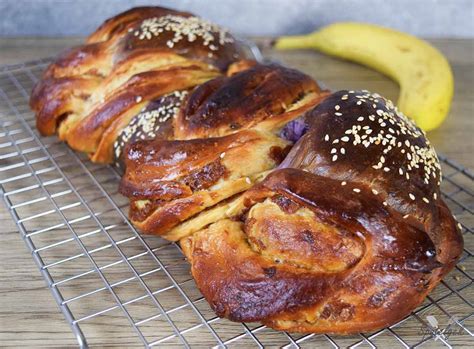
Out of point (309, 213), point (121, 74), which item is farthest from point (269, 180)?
point (121, 74)

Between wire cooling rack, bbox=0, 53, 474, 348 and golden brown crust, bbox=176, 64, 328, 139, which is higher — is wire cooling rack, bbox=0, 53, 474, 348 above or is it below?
below

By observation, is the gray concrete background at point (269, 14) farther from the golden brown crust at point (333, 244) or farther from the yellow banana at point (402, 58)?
the golden brown crust at point (333, 244)

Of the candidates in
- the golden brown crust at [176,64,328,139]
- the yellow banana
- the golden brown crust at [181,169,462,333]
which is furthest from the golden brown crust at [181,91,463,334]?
the yellow banana

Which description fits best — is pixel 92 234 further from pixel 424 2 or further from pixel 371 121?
pixel 424 2

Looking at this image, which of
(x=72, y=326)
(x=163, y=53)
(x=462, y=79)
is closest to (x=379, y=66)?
(x=462, y=79)

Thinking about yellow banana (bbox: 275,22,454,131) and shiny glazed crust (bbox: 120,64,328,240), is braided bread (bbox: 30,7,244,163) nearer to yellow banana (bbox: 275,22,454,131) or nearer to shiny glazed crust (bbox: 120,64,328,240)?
shiny glazed crust (bbox: 120,64,328,240)
